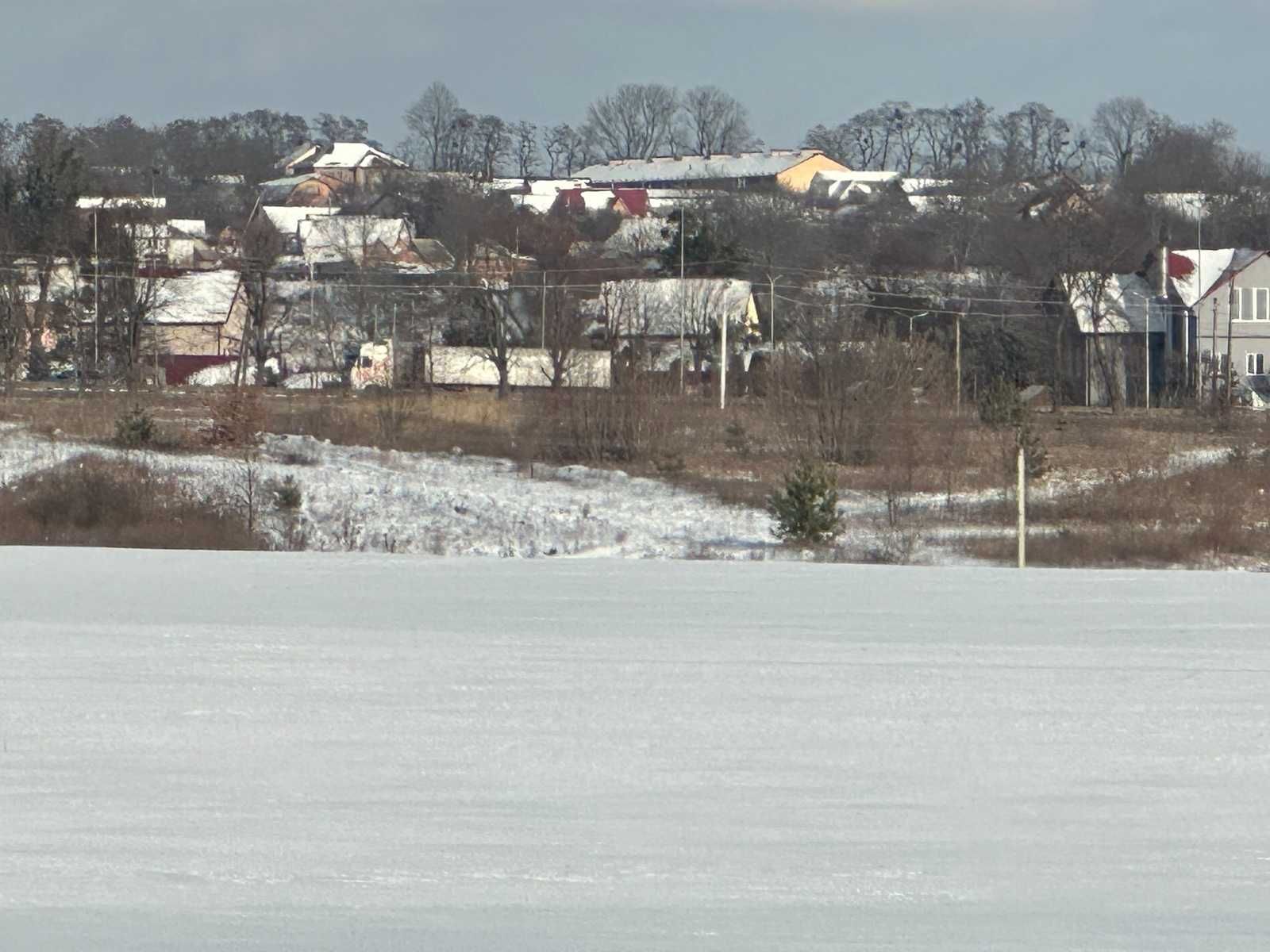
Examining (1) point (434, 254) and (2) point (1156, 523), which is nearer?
(2) point (1156, 523)

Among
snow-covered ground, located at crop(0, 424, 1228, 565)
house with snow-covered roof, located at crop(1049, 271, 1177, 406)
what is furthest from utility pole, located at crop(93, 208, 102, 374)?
house with snow-covered roof, located at crop(1049, 271, 1177, 406)

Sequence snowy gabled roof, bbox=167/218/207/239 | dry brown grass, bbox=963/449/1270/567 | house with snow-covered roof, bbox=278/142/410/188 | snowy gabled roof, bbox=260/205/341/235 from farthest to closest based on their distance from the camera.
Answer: house with snow-covered roof, bbox=278/142/410/188 < snowy gabled roof, bbox=260/205/341/235 < snowy gabled roof, bbox=167/218/207/239 < dry brown grass, bbox=963/449/1270/567

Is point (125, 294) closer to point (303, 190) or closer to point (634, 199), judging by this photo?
point (634, 199)

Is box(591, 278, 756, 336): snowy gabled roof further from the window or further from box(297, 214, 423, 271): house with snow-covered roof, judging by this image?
the window

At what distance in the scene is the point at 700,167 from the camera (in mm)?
130500

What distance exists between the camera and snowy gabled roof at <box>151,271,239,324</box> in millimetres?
61000

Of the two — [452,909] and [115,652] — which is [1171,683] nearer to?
[452,909]

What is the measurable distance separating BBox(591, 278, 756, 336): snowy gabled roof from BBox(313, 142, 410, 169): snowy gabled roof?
6715 centimetres

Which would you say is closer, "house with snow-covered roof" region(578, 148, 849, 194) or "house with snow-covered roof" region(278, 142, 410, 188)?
"house with snow-covered roof" region(278, 142, 410, 188)

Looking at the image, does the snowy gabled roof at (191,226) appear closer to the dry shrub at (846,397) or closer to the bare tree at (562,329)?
the bare tree at (562,329)

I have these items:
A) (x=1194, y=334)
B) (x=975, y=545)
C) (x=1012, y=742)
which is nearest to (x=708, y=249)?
(x=1194, y=334)

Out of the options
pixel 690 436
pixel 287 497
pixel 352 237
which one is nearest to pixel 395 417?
pixel 690 436

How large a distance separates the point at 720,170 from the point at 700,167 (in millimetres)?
2876

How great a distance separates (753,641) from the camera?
7402 mm
